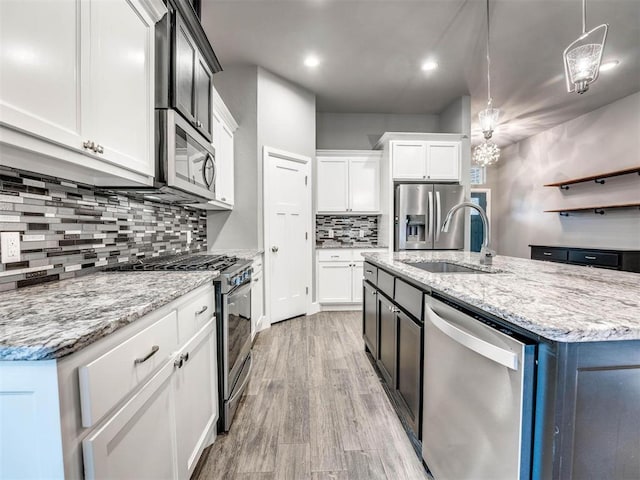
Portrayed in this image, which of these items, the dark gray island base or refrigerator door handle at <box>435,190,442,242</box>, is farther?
refrigerator door handle at <box>435,190,442,242</box>

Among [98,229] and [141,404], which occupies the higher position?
[98,229]

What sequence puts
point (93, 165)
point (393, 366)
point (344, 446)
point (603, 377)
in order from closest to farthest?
point (603, 377), point (93, 165), point (344, 446), point (393, 366)

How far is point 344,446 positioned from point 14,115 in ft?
6.05

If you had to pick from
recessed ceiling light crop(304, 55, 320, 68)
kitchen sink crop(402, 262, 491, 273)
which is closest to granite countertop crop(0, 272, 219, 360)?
kitchen sink crop(402, 262, 491, 273)

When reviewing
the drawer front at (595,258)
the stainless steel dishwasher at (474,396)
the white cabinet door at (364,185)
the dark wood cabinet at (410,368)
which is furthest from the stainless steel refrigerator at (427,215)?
the stainless steel dishwasher at (474,396)

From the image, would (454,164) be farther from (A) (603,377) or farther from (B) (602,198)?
(A) (603,377)

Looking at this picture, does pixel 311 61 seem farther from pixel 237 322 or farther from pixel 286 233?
pixel 237 322

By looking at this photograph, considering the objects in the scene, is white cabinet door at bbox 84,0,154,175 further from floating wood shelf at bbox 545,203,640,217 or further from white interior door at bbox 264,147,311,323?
floating wood shelf at bbox 545,203,640,217

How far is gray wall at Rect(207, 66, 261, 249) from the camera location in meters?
3.34

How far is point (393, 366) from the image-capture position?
1792mm

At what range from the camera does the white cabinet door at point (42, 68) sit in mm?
770

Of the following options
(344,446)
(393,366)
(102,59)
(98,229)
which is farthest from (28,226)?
(393,366)

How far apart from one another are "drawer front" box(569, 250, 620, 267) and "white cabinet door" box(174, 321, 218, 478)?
482cm

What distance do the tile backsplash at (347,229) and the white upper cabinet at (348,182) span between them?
32cm
